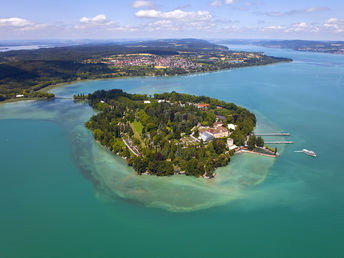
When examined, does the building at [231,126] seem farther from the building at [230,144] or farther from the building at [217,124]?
the building at [230,144]

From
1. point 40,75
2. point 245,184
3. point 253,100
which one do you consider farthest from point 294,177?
point 40,75

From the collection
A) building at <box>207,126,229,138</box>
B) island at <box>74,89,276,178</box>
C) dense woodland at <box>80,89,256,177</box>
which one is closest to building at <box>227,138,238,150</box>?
island at <box>74,89,276,178</box>

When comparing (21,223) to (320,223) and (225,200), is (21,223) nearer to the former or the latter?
(225,200)

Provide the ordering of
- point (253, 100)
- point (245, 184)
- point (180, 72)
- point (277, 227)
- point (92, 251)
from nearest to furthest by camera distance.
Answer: point (92, 251)
point (277, 227)
point (245, 184)
point (253, 100)
point (180, 72)

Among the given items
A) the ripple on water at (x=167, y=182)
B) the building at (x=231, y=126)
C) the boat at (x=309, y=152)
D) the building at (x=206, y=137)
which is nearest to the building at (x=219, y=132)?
the building at (x=206, y=137)

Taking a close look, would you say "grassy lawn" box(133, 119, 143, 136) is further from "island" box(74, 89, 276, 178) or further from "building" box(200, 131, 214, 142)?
"building" box(200, 131, 214, 142)

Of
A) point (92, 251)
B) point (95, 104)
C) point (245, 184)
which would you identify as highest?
point (95, 104)
